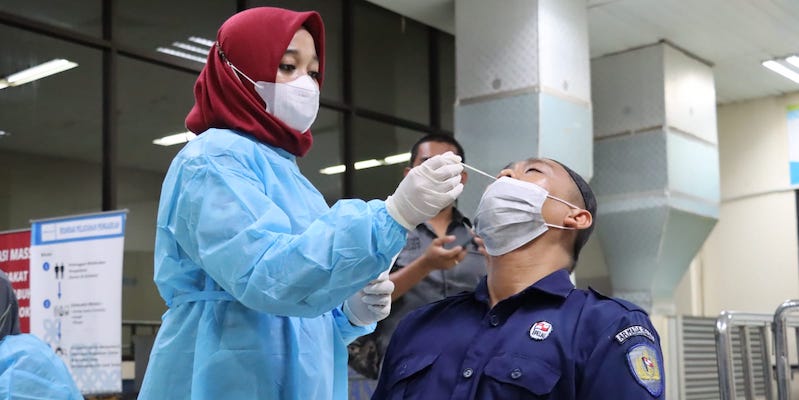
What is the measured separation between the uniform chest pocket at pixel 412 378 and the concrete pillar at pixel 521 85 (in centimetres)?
339

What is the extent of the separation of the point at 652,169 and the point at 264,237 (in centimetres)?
517

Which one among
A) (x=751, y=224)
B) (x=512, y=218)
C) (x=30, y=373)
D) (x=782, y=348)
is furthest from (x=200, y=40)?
(x=751, y=224)

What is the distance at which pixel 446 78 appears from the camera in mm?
7133

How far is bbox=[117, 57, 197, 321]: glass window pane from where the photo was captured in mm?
5008

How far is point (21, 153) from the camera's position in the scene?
4.72 meters

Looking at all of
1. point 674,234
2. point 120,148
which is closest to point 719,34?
point 674,234

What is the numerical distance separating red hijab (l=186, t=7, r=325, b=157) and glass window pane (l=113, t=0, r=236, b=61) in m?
3.30

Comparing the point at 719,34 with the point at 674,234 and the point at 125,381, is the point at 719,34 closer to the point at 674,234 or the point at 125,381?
the point at 674,234

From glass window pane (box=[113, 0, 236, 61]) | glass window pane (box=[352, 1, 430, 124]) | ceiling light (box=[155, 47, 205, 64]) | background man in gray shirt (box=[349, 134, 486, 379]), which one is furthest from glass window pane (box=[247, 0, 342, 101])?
background man in gray shirt (box=[349, 134, 486, 379])

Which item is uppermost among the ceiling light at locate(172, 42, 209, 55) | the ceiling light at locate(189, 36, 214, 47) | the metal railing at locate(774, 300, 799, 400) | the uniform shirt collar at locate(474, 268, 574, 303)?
the ceiling light at locate(189, 36, 214, 47)

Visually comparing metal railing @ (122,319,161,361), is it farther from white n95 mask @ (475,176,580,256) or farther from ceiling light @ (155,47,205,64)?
white n95 mask @ (475,176,580,256)

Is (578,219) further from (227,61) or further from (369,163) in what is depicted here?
(369,163)

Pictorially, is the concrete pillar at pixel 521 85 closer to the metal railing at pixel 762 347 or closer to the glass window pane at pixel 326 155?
the glass window pane at pixel 326 155

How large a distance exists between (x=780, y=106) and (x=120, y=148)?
5447mm
